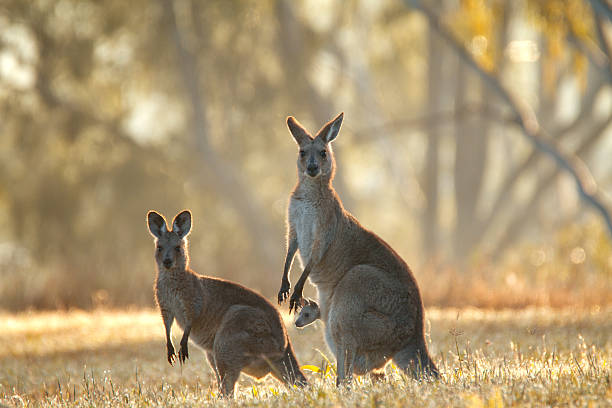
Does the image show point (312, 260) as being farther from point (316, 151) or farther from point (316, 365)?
point (316, 365)

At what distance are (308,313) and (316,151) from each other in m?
1.12

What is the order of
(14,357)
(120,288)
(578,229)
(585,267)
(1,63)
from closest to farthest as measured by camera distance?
1. (14,357)
2. (585,267)
3. (120,288)
4. (578,229)
5. (1,63)

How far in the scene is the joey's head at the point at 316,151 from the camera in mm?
4961

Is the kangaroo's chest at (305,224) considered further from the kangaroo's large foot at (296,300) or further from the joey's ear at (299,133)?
the joey's ear at (299,133)

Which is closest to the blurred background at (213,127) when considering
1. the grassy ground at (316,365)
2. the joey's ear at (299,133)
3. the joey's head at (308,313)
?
the grassy ground at (316,365)

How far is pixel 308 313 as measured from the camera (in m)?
5.12

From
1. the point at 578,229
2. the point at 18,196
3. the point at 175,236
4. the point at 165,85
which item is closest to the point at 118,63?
the point at 165,85

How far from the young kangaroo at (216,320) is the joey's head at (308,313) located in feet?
0.46

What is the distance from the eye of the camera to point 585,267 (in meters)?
13.0

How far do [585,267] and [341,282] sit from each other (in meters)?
9.44

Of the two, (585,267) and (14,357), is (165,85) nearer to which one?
(585,267)

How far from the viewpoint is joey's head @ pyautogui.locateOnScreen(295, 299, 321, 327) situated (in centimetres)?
508

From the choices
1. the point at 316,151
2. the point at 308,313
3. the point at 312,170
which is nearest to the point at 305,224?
the point at 312,170

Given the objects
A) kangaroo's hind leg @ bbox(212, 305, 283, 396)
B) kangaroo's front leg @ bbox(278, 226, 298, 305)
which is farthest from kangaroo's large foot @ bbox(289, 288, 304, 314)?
Result: kangaroo's hind leg @ bbox(212, 305, 283, 396)
